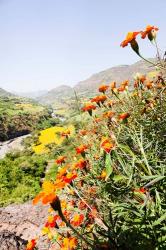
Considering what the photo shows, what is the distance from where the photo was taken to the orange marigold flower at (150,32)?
237 centimetres

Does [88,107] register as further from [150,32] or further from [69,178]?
[69,178]

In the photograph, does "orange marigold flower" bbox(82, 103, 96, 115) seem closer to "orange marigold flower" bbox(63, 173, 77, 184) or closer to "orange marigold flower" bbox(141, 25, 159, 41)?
"orange marigold flower" bbox(141, 25, 159, 41)

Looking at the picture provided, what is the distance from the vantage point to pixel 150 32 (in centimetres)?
238

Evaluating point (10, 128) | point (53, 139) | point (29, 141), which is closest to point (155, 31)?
A: point (53, 139)

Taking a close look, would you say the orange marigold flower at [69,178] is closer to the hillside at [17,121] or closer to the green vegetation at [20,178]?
the green vegetation at [20,178]

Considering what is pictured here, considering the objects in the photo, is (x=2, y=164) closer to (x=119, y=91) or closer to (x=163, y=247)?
(x=119, y=91)

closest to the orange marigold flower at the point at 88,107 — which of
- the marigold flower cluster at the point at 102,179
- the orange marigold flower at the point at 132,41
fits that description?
the marigold flower cluster at the point at 102,179

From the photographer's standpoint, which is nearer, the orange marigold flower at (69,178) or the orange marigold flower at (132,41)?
the orange marigold flower at (69,178)

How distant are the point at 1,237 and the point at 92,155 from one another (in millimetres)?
2530

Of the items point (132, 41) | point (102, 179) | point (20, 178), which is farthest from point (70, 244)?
point (20, 178)

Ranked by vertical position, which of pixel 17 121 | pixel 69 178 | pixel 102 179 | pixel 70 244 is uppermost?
pixel 69 178

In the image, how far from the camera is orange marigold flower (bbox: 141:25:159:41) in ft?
7.78

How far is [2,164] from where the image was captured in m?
22.2

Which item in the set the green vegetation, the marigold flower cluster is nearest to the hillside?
the green vegetation
